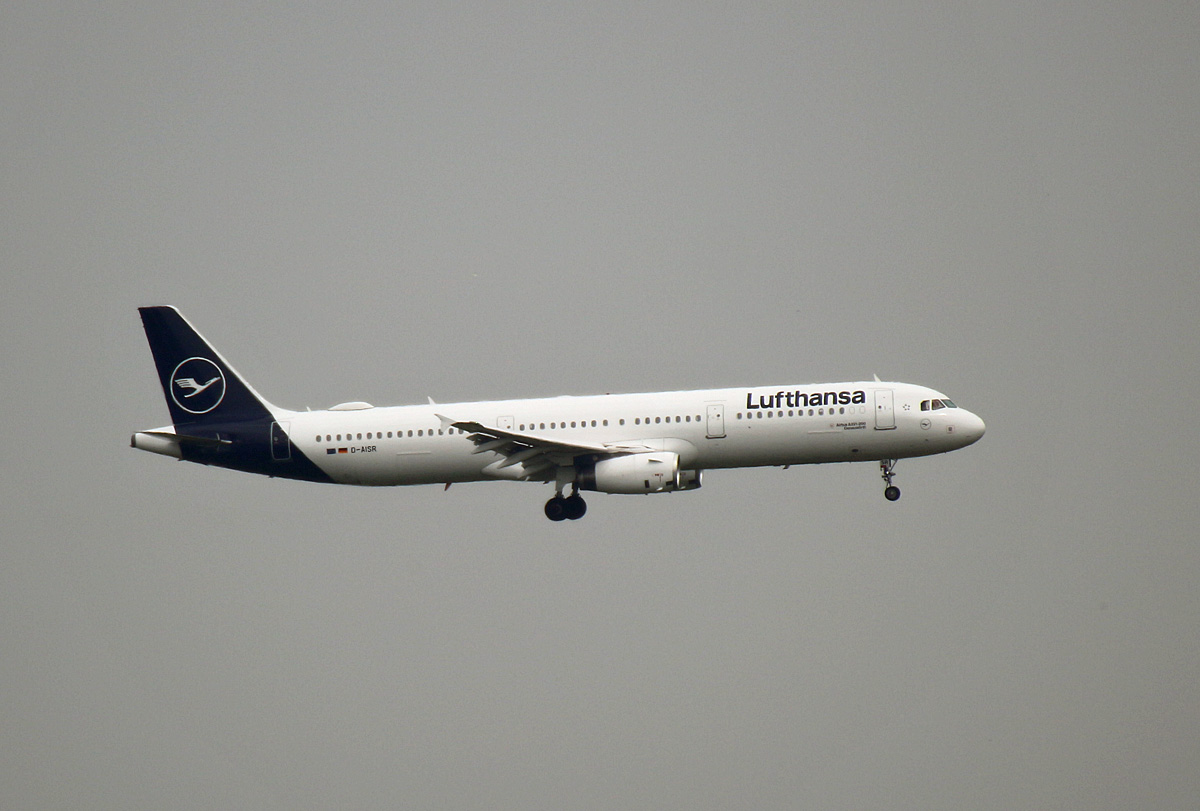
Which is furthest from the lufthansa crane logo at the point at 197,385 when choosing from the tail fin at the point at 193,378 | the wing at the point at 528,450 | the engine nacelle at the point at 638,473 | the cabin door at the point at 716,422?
the cabin door at the point at 716,422

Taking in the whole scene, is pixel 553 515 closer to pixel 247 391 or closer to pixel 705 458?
pixel 705 458

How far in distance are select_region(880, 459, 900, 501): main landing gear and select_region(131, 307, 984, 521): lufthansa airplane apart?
55 millimetres

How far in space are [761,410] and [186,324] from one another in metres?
25.9

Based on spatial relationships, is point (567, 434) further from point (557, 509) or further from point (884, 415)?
point (884, 415)

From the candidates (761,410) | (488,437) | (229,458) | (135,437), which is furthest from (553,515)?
(135,437)

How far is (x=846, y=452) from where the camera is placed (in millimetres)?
53656

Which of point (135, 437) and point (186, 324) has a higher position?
point (186, 324)

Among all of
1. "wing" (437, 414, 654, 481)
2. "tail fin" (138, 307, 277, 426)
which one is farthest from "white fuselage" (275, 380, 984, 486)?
"tail fin" (138, 307, 277, 426)

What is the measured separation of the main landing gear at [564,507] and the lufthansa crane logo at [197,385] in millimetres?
15189

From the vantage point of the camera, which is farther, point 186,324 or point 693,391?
point 186,324

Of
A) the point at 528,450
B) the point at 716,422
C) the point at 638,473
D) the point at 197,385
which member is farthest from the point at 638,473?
the point at 197,385

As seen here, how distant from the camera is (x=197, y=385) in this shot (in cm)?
6062

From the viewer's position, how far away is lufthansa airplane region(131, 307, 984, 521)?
5341cm

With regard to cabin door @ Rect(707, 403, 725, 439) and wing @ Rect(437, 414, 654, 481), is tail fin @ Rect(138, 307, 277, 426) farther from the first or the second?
cabin door @ Rect(707, 403, 725, 439)
